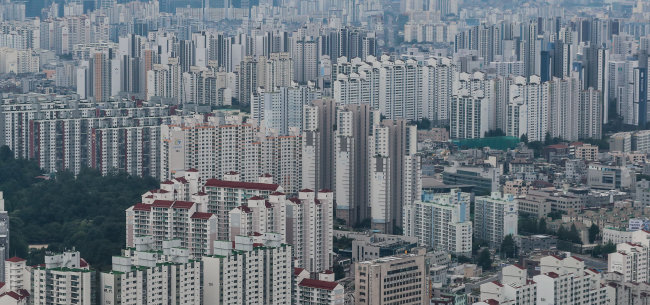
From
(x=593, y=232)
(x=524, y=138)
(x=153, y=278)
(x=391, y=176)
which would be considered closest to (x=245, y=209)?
(x=153, y=278)

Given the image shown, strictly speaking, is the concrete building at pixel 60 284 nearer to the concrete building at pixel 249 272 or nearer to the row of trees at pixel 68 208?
the concrete building at pixel 249 272

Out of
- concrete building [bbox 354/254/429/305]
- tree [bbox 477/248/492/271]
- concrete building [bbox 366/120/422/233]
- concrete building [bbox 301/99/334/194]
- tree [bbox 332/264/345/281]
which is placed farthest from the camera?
concrete building [bbox 301/99/334/194]

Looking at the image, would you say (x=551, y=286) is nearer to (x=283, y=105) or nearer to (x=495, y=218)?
(x=495, y=218)

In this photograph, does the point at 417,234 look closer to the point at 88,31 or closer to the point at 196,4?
the point at 88,31

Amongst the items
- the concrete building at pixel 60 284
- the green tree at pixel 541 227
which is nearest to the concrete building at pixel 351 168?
the green tree at pixel 541 227

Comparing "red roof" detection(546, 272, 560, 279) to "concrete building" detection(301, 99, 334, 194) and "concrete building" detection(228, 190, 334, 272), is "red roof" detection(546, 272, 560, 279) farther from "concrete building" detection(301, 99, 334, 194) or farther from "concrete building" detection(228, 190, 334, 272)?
"concrete building" detection(301, 99, 334, 194)

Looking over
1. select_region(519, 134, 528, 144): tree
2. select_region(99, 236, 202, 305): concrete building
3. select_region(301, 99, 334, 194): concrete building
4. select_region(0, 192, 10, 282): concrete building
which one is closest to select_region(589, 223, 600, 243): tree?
Result: select_region(301, 99, 334, 194): concrete building
